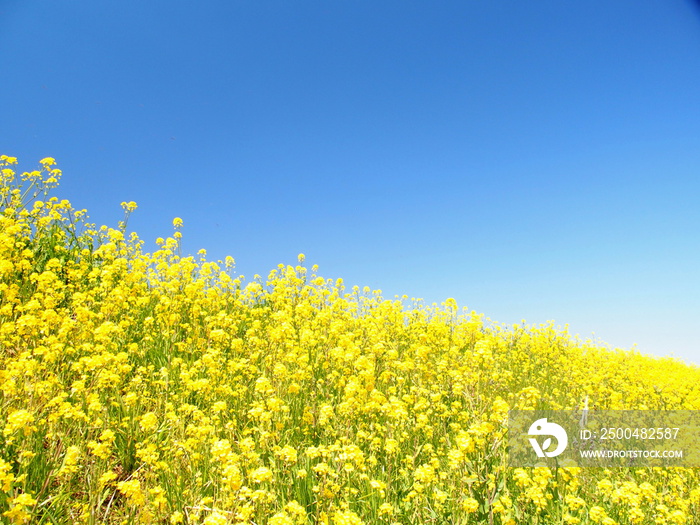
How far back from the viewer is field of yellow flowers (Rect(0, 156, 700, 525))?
9.11 feet

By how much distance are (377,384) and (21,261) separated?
6.26 meters

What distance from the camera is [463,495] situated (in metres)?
2.85

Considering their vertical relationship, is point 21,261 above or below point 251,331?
above

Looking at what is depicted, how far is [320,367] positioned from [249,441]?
2757 millimetres

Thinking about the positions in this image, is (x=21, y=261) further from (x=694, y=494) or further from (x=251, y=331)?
(x=694, y=494)

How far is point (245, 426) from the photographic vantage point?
4020 millimetres

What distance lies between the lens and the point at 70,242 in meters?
8.87

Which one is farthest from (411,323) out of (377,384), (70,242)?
(70,242)

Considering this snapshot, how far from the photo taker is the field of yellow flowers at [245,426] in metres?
2.78

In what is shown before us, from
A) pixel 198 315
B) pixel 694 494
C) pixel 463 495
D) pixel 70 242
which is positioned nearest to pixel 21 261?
pixel 70 242

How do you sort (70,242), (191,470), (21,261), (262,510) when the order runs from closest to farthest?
(262,510), (191,470), (21,261), (70,242)

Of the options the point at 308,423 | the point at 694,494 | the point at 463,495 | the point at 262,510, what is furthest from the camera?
the point at 308,423

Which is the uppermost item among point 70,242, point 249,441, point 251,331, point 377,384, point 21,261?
point 70,242

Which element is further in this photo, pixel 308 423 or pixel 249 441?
pixel 308 423
